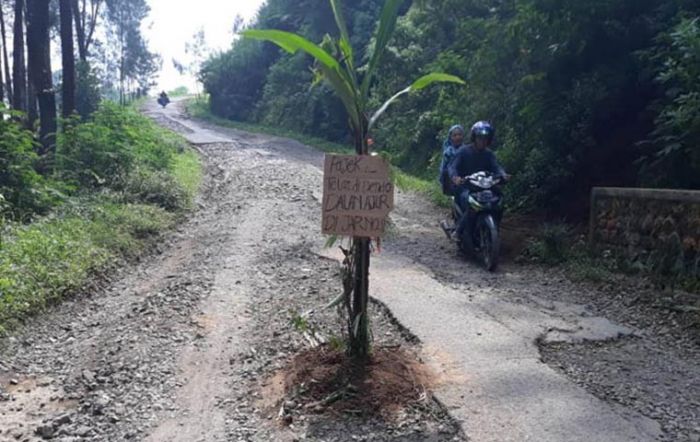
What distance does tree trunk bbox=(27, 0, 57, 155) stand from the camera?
43.5ft

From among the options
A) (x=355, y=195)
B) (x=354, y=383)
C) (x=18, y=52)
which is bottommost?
(x=354, y=383)

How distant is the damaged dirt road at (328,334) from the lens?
4043mm

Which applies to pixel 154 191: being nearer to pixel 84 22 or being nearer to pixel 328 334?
pixel 328 334

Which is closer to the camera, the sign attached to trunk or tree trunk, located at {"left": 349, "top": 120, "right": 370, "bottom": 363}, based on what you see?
the sign attached to trunk

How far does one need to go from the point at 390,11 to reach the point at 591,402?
2.65 m

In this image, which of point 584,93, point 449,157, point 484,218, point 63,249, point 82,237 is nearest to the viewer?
point 63,249

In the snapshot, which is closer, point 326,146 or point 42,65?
point 42,65

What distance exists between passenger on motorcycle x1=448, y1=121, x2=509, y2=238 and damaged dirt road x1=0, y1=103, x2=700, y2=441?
0.76 metres

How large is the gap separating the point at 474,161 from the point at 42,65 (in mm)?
9035

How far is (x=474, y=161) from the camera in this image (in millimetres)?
8836

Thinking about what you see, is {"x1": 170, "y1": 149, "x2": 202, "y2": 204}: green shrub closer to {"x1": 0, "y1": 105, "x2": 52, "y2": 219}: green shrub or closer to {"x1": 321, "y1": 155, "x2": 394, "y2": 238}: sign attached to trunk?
{"x1": 0, "y1": 105, "x2": 52, "y2": 219}: green shrub

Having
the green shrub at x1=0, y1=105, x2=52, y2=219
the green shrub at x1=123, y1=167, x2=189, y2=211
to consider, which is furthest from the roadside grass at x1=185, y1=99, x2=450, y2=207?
the green shrub at x1=0, y1=105, x2=52, y2=219

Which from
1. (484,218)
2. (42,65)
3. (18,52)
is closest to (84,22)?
(18,52)

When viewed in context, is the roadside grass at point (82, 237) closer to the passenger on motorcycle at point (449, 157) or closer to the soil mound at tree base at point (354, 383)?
the soil mound at tree base at point (354, 383)
